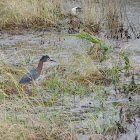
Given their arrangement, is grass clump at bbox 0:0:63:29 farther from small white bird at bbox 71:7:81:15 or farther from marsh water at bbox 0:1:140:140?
small white bird at bbox 71:7:81:15

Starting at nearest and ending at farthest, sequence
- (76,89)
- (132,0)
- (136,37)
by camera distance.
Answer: (76,89)
(136,37)
(132,0)

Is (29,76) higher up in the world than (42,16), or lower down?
lower down

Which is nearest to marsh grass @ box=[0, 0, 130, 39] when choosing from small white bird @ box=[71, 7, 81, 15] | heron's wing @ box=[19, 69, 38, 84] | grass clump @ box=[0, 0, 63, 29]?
grass clump @ box=[0, 0, 63, 29]

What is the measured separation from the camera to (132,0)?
12.6 m

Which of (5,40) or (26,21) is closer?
(5,40)

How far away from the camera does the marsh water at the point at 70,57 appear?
392cm

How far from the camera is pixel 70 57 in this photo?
6.49 meters

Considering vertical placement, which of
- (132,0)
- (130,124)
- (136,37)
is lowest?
(130,124)

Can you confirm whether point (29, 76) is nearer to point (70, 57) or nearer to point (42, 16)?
point (70, 57)

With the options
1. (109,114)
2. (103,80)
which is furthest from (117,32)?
(109,114)

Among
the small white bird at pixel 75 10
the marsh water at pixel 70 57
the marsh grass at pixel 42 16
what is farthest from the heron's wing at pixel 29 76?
the small white bird at pixel 75 10

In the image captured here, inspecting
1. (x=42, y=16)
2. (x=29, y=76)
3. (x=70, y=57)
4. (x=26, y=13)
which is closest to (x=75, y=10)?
(x=42, y=16)

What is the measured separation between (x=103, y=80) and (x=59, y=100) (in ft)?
3.35

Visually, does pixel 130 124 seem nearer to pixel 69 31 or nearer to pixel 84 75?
pixel 84 75
